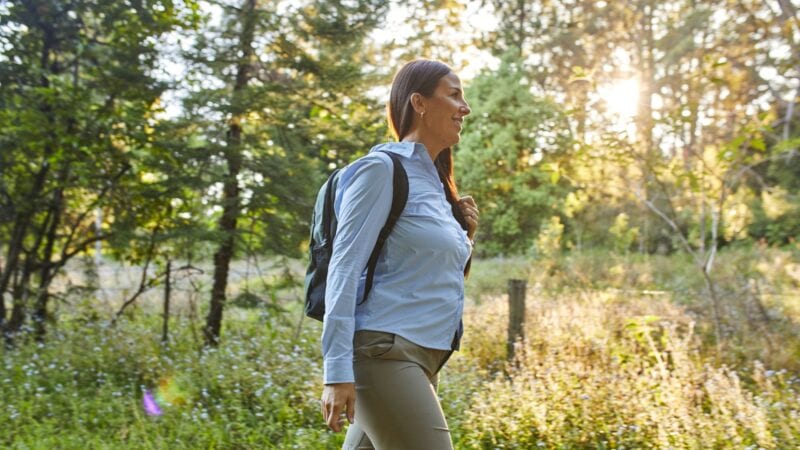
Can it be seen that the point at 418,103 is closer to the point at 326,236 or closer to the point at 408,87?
the point at 408,87

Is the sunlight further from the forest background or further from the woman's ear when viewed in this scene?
the woman's ear

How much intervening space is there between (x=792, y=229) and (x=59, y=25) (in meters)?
19.3

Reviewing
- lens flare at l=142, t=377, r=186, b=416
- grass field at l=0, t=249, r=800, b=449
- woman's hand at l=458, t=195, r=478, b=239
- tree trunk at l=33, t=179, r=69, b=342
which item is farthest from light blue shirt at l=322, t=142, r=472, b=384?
tree trunk at l=33, t=179, r=69, b=342

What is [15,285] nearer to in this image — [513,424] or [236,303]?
[236,303]

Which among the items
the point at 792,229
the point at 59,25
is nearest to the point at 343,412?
the point at 59,25

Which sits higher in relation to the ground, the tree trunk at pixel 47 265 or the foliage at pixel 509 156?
the foliage at pixel 509 156

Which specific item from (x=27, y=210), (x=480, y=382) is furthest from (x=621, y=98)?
(x=27, y=210)

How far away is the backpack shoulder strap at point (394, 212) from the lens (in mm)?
1937

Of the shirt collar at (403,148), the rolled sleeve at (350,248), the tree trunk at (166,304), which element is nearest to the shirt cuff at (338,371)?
the rolled sleeve at (350,248)

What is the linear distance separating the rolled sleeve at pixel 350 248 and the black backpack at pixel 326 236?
3 centimetres

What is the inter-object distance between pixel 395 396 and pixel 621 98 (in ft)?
18.3

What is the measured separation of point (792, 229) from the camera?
1972cm

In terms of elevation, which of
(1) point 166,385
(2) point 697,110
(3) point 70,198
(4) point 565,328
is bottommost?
(1) point 166,385

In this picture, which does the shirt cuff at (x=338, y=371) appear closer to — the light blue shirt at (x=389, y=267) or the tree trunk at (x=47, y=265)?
the light blue shirt at (x=389, y=267)
